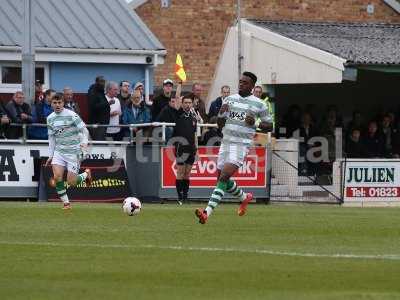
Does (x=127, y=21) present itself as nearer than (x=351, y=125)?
No

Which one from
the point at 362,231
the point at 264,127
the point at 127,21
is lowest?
the point at 362,231

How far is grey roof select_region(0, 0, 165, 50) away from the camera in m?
34.3

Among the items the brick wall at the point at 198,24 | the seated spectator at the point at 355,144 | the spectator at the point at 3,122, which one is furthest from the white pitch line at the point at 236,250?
the brick wall at the point at 198,24

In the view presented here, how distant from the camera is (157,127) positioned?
29.6 meters

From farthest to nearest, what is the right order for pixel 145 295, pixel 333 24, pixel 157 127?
pixel 333 24 → pixel 157 127 → pixel 145 295

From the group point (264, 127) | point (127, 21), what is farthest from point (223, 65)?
point (264, 127)

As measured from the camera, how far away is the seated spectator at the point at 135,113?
30.0 meters

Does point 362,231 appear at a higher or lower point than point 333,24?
lower

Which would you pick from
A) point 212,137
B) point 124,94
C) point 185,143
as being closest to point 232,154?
point 185,143

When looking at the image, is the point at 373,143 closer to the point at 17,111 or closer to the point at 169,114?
the point at 169,114

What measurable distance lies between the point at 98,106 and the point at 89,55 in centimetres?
560

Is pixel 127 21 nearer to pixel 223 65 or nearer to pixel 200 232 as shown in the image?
pixel 223 65

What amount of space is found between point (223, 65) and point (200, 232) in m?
19.6

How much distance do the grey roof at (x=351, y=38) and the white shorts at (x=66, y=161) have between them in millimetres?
9990
